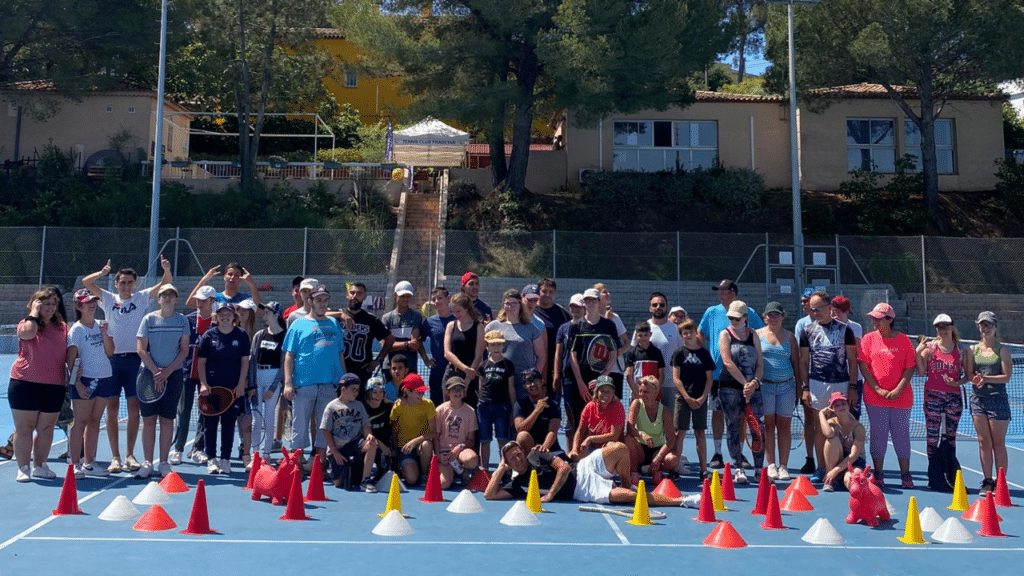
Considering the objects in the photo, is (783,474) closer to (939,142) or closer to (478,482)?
(478,482)

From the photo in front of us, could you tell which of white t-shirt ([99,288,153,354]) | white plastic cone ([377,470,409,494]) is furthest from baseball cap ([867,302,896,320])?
white t-shirt ([99,288,153,354])

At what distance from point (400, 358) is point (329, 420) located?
1049 mm

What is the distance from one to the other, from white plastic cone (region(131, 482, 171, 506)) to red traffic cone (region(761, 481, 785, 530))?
5066mm

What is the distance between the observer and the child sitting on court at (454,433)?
9039mm

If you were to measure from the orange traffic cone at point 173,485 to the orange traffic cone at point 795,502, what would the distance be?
543 centimetres

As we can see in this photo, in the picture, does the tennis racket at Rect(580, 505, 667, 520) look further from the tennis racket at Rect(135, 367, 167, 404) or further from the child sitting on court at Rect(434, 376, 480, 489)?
the tennis racket at Rect(135, 367, 167, 404)

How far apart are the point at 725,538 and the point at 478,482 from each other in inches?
107

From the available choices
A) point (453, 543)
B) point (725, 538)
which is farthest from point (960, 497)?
point (453, 543)

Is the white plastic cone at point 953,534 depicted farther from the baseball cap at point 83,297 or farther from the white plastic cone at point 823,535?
the baseball cap at point 83,297

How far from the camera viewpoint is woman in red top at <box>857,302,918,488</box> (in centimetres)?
941

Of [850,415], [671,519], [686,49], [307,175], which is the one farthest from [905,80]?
[671,519]

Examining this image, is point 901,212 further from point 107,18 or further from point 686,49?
point 107,18

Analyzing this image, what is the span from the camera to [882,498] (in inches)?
309

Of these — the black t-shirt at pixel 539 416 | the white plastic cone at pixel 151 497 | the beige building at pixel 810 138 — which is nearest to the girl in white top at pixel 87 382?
the white plastic cone at pixel 151 497
